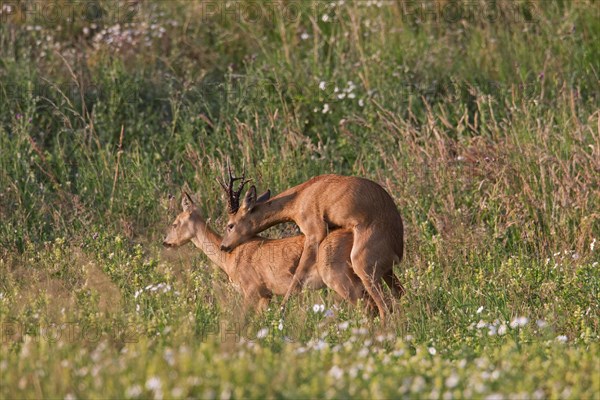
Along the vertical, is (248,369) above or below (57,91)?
above

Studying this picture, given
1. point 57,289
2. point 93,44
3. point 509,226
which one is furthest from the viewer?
point 93,44

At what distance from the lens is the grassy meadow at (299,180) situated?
5969mm

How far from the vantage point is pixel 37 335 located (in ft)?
23.6

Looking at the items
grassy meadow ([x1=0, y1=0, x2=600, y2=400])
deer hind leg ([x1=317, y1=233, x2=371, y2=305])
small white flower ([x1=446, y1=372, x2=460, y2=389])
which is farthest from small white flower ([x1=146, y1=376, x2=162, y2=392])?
deer hind leg ([x1=317, y1=233, x2=371, y2=305])

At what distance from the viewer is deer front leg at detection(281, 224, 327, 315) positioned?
8789mm

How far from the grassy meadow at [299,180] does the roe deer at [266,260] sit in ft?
0.55

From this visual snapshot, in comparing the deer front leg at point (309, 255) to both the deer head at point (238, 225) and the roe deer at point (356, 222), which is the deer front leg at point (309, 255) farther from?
the deer head at point (238, 225)

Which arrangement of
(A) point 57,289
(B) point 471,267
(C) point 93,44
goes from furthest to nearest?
(C) point 93,44 < (B) point 471,267 < (A) point 57,289

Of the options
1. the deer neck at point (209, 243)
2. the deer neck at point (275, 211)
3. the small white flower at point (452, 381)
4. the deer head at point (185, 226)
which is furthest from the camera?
the deer head at point (185, 226)

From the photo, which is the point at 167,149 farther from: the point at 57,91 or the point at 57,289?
the point at 57,289

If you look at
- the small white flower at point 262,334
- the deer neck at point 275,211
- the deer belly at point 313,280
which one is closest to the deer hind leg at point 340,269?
the deer belly at point 313,280

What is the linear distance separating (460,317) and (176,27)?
7479 millimetres

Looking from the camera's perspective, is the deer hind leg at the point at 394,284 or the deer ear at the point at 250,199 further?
the deer ear at the point at 250,199

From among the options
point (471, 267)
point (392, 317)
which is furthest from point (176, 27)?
point (392, 317)
